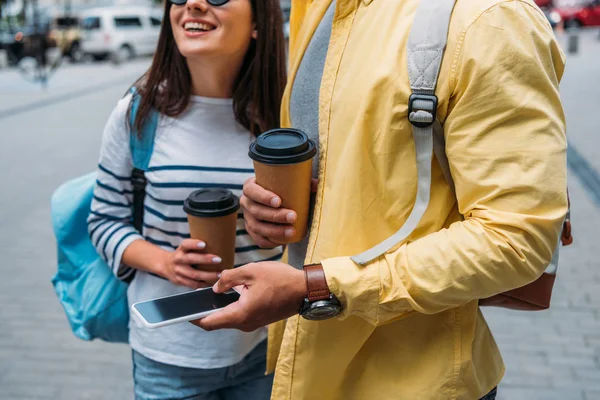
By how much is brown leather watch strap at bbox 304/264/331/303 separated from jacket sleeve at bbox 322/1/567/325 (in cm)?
13

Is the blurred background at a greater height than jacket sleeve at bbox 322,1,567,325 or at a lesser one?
lesser

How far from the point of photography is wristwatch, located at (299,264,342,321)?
4.11 ft

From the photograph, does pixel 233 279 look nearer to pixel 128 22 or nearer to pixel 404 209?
pixel 404 209

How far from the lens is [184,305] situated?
144 cm

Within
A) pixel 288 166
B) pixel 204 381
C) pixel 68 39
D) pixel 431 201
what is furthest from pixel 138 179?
pixel 68 39

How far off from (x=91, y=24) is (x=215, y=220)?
914 inches

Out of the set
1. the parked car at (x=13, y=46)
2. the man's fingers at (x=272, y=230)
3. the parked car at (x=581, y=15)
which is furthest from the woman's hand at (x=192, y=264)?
the parked car at (x=581, y=15)

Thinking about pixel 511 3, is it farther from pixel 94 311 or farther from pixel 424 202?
pixel 94 311

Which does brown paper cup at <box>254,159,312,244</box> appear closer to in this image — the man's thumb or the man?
the man

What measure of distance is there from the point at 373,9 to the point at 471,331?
0.67 m

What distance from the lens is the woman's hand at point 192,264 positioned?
168 cm

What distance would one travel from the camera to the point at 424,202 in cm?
127

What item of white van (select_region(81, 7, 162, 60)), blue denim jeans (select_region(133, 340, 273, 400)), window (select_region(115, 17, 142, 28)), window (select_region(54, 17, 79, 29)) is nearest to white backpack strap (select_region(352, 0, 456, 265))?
blue denim jeans (select_region(133, 340, 273, 400))

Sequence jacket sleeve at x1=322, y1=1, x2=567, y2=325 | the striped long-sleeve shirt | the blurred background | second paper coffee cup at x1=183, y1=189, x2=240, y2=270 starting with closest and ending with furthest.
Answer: jacket sleeve at x1=322, y1=1, x2=567, y2=325, second paper coffee cup at x1=183, y1=189, x2=240, y2=270, the striped long-sleeve shirt, the blurred background
